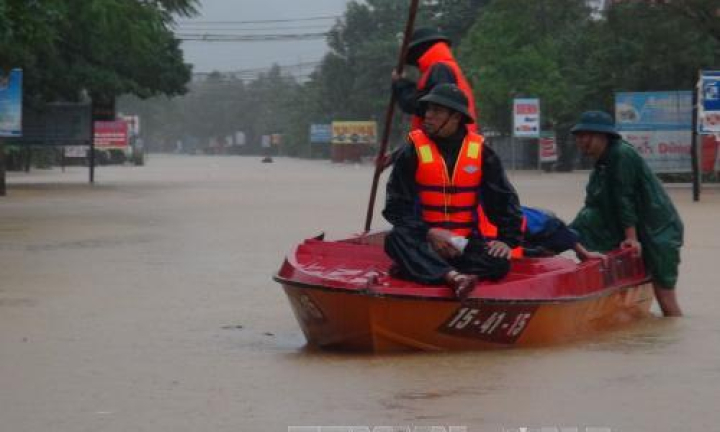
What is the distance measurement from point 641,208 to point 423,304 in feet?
9.35

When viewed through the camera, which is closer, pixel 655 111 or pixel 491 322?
pixel 491 322

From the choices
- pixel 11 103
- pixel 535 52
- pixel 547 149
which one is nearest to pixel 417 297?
pixel 11 103

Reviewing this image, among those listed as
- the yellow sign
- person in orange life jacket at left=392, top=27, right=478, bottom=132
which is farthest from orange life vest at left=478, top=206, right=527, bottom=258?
the yellow sign

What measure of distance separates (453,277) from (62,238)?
41.2 ft

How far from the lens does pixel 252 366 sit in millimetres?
9375

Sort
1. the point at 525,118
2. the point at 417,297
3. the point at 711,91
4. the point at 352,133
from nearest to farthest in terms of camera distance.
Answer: the point at 417,297 < the point at 711,91 < the point at 525,118 < the point at 352,133

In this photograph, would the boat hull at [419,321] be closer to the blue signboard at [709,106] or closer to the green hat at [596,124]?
the green hat at [596,124]

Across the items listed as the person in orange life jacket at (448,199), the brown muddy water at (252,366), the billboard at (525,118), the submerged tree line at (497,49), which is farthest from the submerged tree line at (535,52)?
the person in orange life jacket at (448,199)

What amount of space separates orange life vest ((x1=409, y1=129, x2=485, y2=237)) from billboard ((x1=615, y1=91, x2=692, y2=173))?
28439mm

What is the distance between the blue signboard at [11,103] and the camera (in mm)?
33594

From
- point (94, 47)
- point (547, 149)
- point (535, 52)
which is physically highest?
point (535, 52)

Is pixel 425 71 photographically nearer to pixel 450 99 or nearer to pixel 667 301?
pixel 450 99

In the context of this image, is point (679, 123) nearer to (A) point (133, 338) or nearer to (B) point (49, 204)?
(B) point (49, 204)

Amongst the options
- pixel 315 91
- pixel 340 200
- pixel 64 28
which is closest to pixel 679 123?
pixel 340 200
